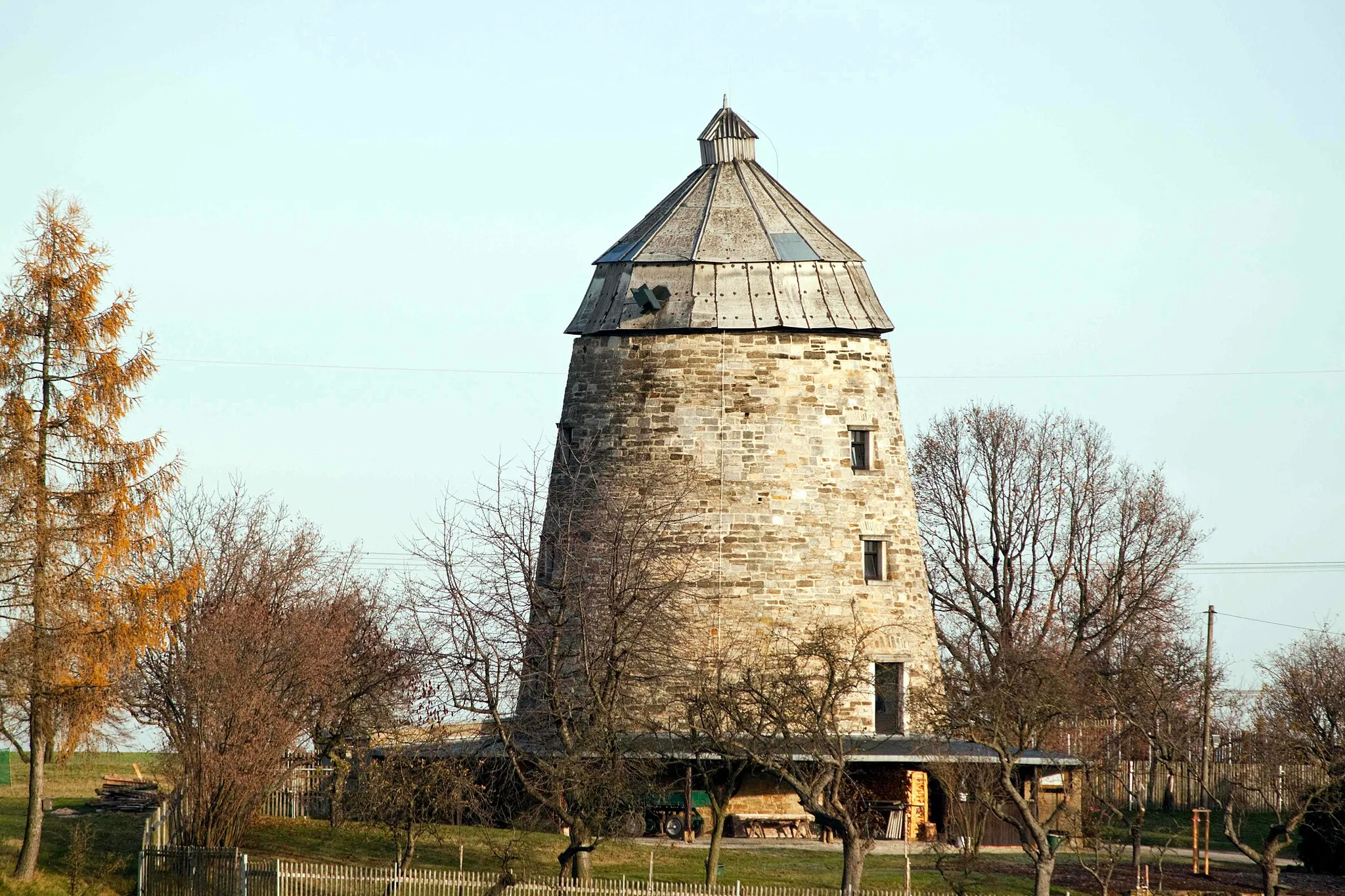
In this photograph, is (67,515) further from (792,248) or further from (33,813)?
(792,248)

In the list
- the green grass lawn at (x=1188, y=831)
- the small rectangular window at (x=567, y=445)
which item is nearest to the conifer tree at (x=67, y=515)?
the small rectangular window at (x=567, y=445)

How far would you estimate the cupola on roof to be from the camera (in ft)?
109

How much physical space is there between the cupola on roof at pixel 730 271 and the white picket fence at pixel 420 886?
12.2 meters

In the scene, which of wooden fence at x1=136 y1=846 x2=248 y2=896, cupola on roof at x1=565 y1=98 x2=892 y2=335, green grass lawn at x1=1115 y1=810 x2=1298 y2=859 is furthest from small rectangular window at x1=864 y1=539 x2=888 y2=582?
wooden fence at x1=136 y1=846 x2=248 y2=896

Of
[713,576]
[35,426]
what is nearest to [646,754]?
[713,576]

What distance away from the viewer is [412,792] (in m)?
25.2

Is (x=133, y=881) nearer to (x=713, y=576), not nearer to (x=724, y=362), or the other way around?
(x=713, y=576)

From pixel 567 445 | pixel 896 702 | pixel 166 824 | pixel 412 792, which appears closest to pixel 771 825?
pixel 896 702

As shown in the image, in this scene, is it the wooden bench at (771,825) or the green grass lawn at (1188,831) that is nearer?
the wooden bench at (771,825)

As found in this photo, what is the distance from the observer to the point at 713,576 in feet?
105

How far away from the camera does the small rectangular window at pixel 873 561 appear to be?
1302 inches

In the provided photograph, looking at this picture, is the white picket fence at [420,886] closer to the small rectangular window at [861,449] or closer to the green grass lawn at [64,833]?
the green grass lawn at [64,833]

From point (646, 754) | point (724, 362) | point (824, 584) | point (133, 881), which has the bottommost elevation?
point (133, 881)

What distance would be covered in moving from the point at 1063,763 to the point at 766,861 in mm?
6611
